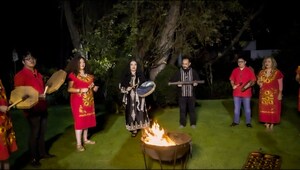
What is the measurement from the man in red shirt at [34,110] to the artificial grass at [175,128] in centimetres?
32

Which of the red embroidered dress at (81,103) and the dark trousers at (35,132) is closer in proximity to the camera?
the dark trousers at (35,132)

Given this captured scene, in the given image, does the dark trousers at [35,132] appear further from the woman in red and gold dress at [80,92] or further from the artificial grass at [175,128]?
the woman in red and gold dress at [80,92]

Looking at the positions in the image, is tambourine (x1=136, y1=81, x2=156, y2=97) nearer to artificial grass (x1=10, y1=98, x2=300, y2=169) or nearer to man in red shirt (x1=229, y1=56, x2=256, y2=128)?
artificial grass (x1=10, y1=98, x2=300, y2=169)

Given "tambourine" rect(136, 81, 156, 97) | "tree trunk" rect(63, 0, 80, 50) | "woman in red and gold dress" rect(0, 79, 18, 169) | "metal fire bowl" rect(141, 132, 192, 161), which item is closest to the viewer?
"woman in red and gold dress" rect(0, 79, 18, 169)

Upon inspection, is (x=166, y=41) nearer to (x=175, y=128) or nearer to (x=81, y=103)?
(x=175, y=128)

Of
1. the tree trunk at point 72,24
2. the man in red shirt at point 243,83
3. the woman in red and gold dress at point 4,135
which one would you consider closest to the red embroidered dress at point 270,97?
the man in red shirt at point 243,83

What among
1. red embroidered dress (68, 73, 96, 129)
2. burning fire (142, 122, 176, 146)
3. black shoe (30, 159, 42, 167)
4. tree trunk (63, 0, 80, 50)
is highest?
tree trunk (63, 0, 80, 50)

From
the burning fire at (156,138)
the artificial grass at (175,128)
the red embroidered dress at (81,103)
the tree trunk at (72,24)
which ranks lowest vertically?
the artificial grass at (175,128)

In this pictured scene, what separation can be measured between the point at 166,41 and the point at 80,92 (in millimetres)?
6054

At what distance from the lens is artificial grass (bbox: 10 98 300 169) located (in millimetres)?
6918

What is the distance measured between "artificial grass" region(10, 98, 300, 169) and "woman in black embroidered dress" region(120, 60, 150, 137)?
48 centimetres

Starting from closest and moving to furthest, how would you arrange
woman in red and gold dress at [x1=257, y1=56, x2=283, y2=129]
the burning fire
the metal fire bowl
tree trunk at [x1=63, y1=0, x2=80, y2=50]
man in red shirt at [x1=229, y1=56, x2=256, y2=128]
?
the metal fire bowl < the burning fire < woman in red and gold dress at [x1=257, y1=56, x2=283, y2=129] < man in red shirt at [x1=229, y1=56, x2=256, y2=128] < tree trunk at [x1=63, y1=0, x2=80, y2=50]

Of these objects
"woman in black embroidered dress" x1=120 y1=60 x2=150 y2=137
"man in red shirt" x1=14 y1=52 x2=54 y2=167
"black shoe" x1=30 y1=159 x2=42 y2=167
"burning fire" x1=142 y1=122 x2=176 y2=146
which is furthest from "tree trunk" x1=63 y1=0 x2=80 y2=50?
"burning fire" x1=142 y1=122 x2=176 y2=146

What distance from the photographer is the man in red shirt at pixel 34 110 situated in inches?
254
